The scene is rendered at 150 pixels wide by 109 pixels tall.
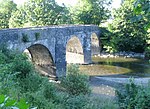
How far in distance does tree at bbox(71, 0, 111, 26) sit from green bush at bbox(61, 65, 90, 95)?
32.0 m

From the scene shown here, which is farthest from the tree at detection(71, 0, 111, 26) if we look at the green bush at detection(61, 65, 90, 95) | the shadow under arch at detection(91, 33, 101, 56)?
the green bush at detection(61, 65, 90, 95)

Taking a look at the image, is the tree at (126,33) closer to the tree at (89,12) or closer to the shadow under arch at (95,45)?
the shadow under arch at (95,45)

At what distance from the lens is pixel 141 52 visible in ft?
152

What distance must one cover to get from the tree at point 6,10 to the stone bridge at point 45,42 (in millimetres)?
20399

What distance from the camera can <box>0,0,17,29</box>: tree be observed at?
5473 centimetres

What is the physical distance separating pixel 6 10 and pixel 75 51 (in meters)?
21.1

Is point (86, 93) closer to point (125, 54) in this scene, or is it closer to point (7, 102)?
point (7, 102)

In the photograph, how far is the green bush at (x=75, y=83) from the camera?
2030cm

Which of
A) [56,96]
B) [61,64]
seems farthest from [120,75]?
[56,96]

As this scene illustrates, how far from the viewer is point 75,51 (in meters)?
42.2

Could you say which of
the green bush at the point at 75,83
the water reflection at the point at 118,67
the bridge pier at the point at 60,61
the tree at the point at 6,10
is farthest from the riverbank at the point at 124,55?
the green bush at the point at 75,83

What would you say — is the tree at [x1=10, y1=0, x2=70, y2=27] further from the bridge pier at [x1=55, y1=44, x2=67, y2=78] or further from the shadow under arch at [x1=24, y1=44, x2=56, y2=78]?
the shadow under arch at [x1=24, y1=44, x2=56, y2=78]

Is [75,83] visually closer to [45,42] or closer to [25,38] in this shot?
[25,38]

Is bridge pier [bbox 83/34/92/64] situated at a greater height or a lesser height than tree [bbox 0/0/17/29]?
lesser
